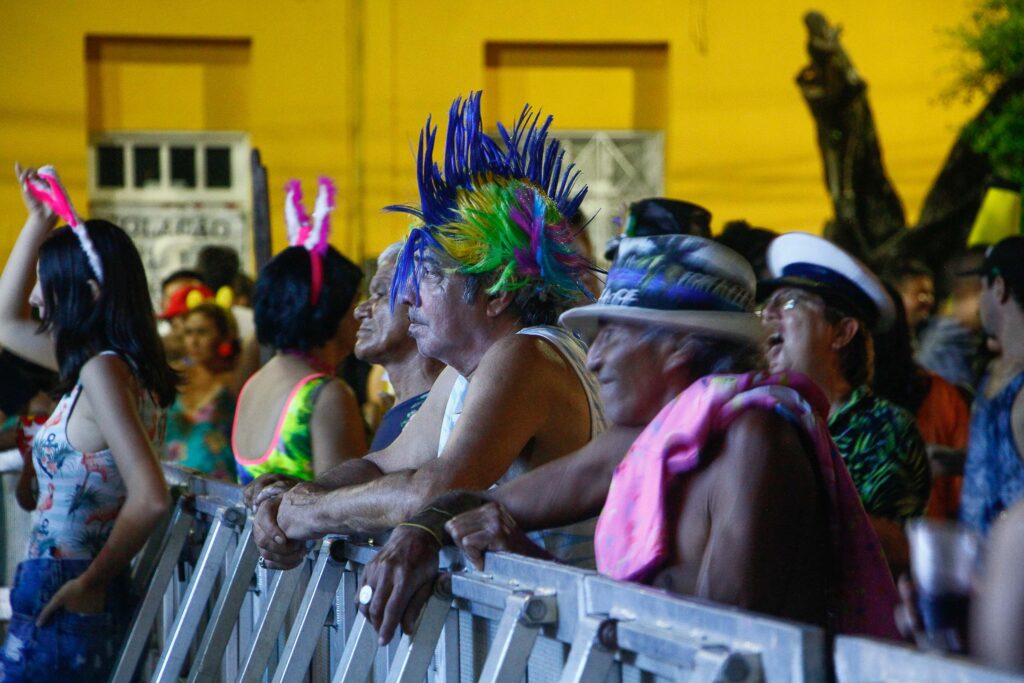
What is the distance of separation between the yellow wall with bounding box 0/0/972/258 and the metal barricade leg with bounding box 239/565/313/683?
34.3 feet

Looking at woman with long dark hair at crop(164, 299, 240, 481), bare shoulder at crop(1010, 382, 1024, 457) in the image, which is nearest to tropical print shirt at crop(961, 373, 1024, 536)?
bare shoulder at crop(1010, 382, 1024, 457)

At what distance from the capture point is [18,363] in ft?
17.8

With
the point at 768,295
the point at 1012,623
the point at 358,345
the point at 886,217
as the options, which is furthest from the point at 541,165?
the point at 886,217

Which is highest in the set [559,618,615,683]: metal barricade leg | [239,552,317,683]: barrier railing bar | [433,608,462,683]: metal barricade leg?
[559,618,615,683]: metal barricade leg

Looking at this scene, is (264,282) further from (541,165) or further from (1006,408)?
(1006,408)

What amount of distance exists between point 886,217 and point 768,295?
8956mm

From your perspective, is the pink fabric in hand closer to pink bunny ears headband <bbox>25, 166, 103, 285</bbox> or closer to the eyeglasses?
the eyeglasses

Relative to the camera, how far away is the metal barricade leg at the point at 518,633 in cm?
192

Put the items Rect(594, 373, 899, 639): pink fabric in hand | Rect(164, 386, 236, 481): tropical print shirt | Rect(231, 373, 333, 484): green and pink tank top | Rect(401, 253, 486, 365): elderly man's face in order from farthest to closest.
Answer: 1. Rect(164, 386, 236, 481): tropical print shirt
2. Rect(231, 373, 333, 484): green and pink tank top
3. Rect(401, 253, 486, 365): elderly man's face
4. Rect(594, 373, 899, 639): pink fabric in hand

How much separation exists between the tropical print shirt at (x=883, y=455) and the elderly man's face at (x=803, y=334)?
0.13m

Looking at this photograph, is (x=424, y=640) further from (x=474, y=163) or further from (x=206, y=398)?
(x=206, y=398)

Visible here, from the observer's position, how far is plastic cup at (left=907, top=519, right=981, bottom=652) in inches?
54.9

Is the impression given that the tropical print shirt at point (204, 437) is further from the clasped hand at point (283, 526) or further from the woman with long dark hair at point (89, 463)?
the clasped hand at point (283, 526)

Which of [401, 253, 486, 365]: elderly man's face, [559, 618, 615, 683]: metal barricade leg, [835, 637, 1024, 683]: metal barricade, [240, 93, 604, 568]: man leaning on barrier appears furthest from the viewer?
[401, 253, 486, 365]: elderly man's face
